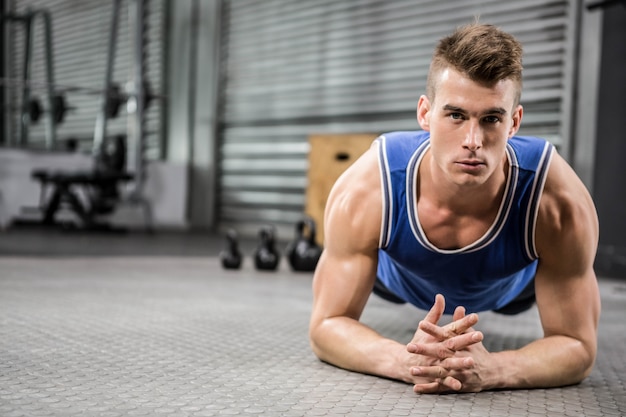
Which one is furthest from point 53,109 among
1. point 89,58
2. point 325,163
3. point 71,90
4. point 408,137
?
point 408,137

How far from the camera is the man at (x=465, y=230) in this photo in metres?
1.36

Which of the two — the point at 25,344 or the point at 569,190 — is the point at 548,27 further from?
the point at 25,344

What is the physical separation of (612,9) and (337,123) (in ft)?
9.02

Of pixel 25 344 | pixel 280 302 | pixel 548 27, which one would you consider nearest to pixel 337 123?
pixel 548 27

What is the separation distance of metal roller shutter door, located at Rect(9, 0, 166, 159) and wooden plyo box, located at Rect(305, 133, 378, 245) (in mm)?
3544

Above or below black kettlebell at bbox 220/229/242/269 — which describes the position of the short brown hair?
above

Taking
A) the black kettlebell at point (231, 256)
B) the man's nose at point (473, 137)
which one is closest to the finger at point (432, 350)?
the man's nose at point (473, 137)

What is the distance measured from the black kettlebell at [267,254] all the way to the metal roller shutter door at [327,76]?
Answer: 2148 mm

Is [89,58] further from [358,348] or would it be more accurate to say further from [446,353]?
[446,353]

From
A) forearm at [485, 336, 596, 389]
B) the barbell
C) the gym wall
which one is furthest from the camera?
the barbell

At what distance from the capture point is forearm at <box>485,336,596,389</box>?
1456 mm

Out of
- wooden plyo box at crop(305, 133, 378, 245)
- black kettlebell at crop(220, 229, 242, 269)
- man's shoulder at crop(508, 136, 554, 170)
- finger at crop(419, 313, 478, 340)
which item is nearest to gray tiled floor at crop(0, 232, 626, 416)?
finger at crop(419, 313, 478, 340)

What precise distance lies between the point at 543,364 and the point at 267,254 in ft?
8.09

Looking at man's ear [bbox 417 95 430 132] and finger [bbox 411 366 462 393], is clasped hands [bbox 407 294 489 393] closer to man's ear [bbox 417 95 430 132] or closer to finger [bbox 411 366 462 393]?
finger [bbox 411 366 462 393]
